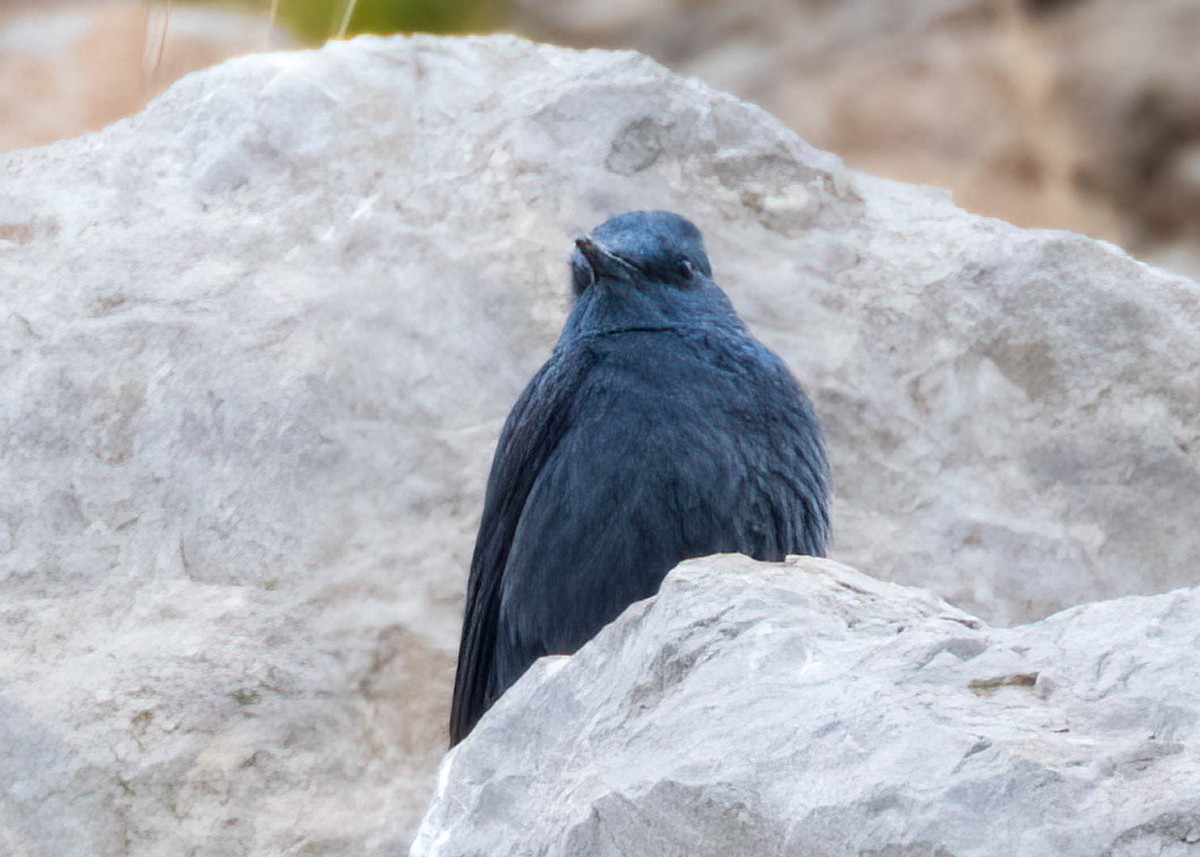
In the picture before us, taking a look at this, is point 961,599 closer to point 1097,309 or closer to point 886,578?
point 886,578

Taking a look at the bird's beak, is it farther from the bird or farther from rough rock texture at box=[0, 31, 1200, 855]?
rough rock texture at box=[0, 31, 1200, 855]

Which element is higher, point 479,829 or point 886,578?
point 886,578

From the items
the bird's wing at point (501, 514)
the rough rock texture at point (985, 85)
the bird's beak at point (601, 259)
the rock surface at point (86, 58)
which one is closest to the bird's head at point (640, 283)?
the bird's beak at point (601, 259)

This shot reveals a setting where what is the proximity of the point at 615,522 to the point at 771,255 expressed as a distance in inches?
54.5

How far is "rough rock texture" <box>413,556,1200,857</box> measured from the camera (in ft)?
8.29

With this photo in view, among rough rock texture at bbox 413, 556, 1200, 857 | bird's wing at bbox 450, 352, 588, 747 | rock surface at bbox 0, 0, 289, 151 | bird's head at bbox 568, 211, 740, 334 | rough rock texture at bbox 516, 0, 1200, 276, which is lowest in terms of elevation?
rough rock texture at bbox 413, 556, 1200, 857

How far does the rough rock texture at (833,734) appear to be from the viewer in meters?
2.53

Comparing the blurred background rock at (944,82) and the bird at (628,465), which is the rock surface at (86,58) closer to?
the blurred background rock at (944,82)

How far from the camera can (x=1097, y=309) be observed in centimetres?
484

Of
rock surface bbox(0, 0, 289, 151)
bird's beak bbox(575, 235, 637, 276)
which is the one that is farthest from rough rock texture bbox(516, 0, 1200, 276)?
bird's beak bbox(575, 235, 637, 276)

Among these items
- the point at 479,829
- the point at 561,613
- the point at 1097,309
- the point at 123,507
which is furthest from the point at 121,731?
the point at 1097,309

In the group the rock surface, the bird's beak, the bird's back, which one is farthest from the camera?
the rock surface

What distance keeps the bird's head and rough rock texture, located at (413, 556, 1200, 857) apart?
1069mm

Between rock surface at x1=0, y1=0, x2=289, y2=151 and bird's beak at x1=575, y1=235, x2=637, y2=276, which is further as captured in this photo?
rock surface at x1=0, y1=0, x2=289, y2=151
